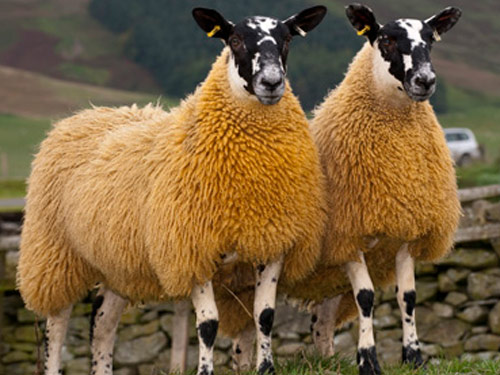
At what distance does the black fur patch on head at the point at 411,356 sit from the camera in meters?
6.39

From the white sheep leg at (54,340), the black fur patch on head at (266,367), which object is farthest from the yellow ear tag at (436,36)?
the white sheep leg at (54,340)

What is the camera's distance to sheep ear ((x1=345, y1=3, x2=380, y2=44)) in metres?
6.34

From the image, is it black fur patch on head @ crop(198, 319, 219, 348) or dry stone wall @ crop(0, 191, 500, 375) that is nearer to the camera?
black fur patch on head @ crop(198, 319, 219, 348)

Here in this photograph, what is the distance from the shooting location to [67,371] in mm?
11086

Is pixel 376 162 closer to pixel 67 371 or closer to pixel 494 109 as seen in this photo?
A: pixel 67 371

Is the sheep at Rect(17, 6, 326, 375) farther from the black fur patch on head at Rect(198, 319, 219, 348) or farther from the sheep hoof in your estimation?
the sheep hoof

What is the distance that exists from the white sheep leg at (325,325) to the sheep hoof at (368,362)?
1455 mm

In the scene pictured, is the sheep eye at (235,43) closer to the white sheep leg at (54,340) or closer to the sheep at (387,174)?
the sheep at (387,174)

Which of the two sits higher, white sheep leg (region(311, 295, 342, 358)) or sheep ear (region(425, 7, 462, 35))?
sheep ear (region(425, 7, 462, 35))

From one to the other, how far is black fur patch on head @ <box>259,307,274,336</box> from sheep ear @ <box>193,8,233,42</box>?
6.90 feet

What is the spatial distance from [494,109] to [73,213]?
73.3 meters

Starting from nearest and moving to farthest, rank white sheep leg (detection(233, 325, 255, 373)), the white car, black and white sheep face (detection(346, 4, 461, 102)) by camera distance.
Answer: black and white sheep face (detection(346, 4, 461, 102)) < white sheep leg (detection(233, 325, 255, 373)) < the white car

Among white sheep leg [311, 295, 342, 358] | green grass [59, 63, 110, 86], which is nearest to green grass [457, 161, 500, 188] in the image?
white sheep leg [311, 295, 342, 358]

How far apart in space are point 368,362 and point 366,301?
472mm
